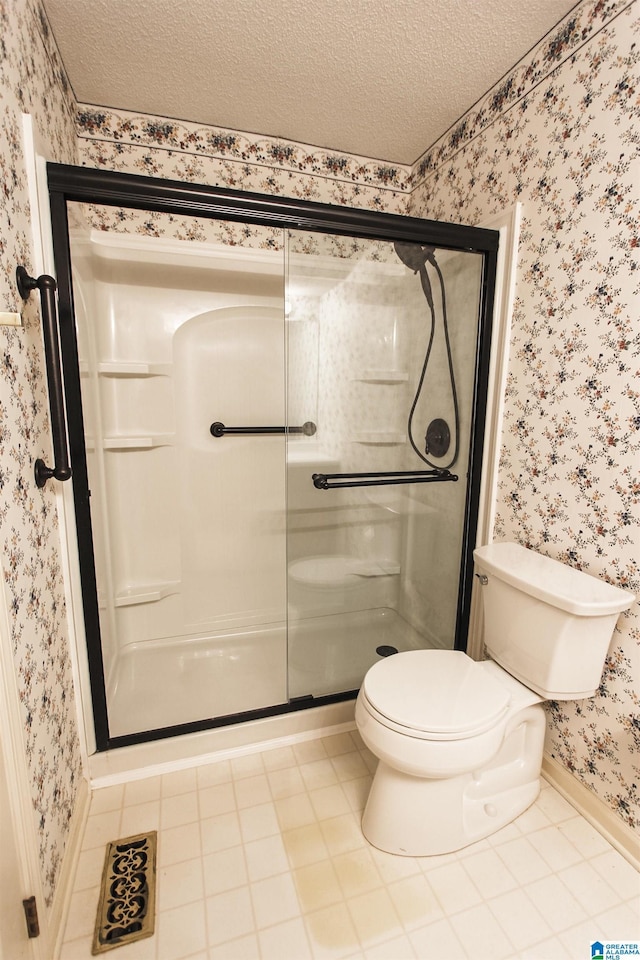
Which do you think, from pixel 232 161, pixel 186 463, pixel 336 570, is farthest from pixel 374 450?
pixel 232 161

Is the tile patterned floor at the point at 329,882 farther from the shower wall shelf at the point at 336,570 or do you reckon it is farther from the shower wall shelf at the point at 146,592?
the shower wall shelf at the point at 146,592

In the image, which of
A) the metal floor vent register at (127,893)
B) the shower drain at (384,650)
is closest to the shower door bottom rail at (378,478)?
the shower drain at (384,650)

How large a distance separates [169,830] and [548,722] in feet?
4.02

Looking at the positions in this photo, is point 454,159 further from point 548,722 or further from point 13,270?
point 548,722

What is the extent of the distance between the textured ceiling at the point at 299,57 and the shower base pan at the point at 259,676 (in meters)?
1.89

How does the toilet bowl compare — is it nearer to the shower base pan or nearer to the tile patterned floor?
the tile patterned floor

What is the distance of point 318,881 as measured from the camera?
115 cm

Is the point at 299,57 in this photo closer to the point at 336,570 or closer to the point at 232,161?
the point at 232,161

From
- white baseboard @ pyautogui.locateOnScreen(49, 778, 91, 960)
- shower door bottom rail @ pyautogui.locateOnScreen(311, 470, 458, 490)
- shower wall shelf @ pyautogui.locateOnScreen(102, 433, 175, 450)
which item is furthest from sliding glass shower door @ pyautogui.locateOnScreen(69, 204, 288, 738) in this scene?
shower door bottom rail @ pyautogui.locateOnScreen(311, 470, 458, 490)

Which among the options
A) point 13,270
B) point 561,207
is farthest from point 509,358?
point 13,270

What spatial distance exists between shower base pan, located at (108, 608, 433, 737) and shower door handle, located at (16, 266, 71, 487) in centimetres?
98

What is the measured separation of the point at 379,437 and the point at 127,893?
4.81 ft

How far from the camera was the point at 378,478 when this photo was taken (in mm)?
1642

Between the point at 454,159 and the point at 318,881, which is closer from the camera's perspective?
the point at 318,881
